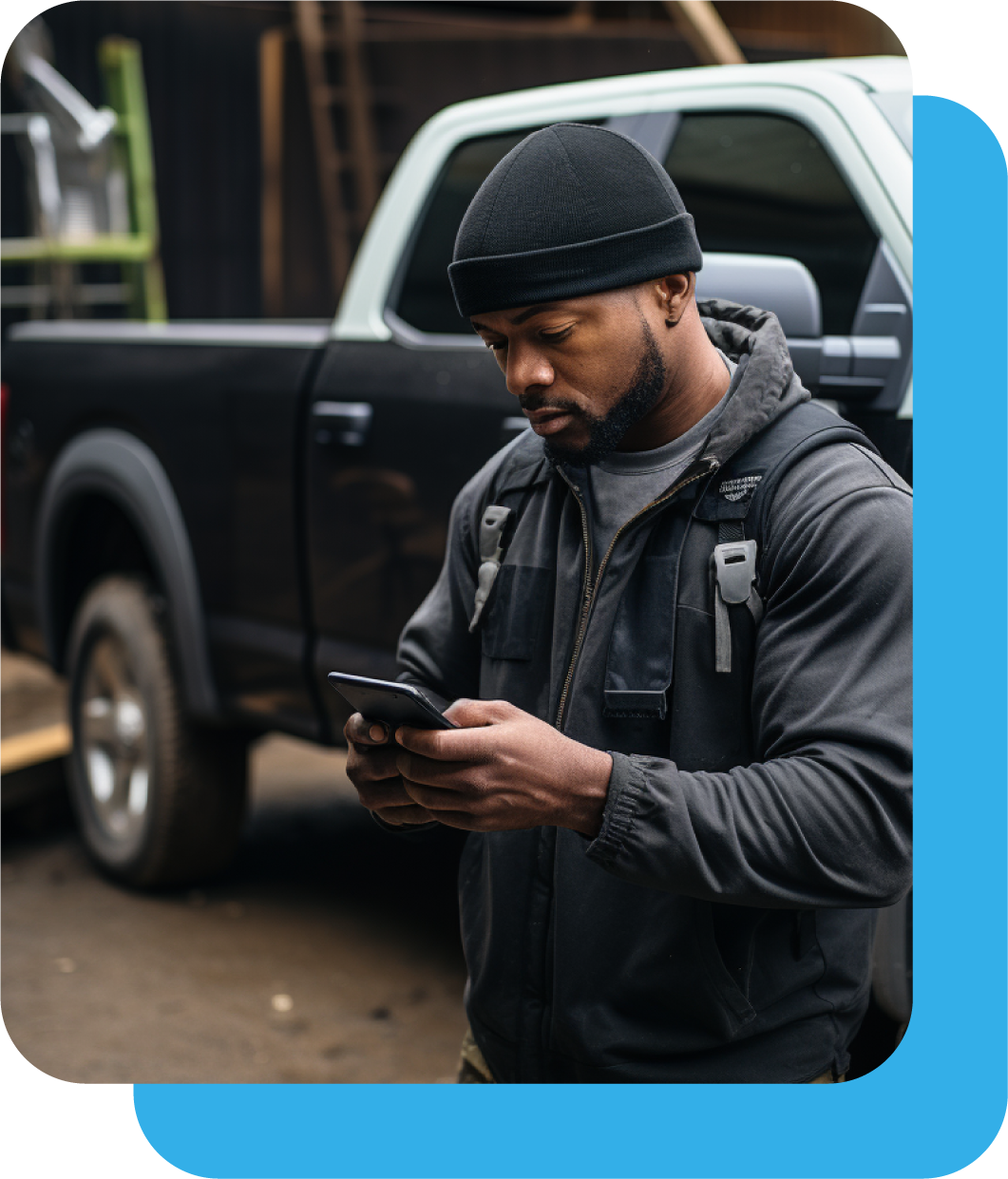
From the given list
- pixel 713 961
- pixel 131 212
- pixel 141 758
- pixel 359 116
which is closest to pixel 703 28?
pixel 713 961

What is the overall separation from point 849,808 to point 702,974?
32 centimetres

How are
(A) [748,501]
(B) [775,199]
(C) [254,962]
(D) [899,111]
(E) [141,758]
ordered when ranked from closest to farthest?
1. (A) [748,501]
2. (D) [899,111]
3. (B) [775,199]
4. (C) [254,962]
5. (E) [141,758]

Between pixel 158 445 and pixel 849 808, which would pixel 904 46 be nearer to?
pixel 849 808

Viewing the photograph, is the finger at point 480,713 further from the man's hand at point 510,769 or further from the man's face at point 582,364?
the man's face at point 582,364

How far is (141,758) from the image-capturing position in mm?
3971

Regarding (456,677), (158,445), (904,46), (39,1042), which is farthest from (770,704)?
(158,445)

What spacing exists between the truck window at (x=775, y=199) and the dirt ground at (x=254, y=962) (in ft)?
3.42

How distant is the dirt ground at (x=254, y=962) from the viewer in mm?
3045

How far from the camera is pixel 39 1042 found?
3.03 m

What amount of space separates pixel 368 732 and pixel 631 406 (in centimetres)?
47

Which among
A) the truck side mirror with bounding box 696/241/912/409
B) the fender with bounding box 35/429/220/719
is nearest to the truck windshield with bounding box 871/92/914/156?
the truck side mirror with bounding box 696/241/912/409

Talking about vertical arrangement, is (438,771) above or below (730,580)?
below

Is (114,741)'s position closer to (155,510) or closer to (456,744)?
(155,510)

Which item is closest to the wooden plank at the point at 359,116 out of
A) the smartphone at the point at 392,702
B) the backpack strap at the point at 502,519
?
the backpack strap at the point at 502,519
